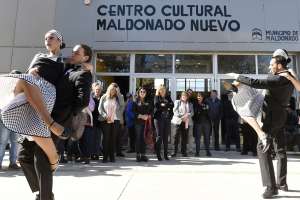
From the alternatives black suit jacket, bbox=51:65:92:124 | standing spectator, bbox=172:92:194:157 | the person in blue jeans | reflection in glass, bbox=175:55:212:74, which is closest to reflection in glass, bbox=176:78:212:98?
reflection in glass, bbox=175:55:212:74

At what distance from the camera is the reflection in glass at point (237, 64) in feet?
38.9

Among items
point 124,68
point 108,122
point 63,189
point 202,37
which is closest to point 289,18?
point 202,37

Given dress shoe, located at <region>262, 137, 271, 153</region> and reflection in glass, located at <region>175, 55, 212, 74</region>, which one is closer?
dress shoe, located at <region>262, 137, 271, 153</region>

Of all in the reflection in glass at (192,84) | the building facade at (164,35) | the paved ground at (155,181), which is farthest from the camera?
the reflection in glass at (192,84)

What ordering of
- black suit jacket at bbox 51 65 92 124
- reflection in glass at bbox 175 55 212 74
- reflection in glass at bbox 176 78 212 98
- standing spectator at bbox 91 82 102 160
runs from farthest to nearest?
reflection in glass at bbox 175 55 212 74
reflection in glass at bbox 176 78 212 98
standing spectator at bbox 91 82 102 160
black suit jacket at bbox 51 65 92 124

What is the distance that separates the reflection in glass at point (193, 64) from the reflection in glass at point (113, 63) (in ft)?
5.74

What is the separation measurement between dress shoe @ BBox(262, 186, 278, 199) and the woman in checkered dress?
2.77 meters

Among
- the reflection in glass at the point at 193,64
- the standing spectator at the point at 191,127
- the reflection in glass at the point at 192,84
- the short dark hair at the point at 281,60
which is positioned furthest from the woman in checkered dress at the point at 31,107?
the reflection in glass at the point at 193,64

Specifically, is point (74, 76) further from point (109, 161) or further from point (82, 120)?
point (109, 161)

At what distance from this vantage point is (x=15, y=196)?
445cm

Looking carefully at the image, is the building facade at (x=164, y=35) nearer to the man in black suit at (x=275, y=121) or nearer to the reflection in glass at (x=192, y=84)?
the reflection in glass at (x=192, y=84)

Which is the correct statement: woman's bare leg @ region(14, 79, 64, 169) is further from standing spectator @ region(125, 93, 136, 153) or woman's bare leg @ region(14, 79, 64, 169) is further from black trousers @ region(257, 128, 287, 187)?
standing spectator @ region(125, 93, 136, 153)

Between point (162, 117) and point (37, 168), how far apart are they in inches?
220

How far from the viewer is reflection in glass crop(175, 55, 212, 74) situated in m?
11.9
